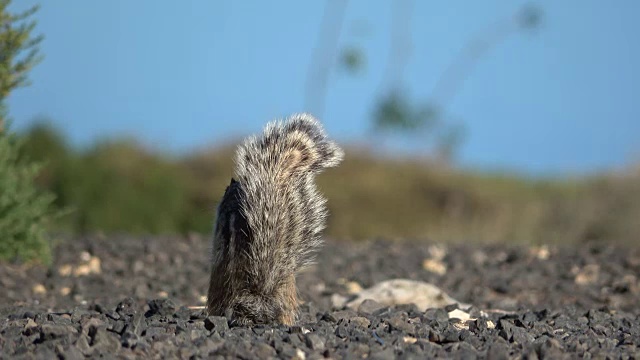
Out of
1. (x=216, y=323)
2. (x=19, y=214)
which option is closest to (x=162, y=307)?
(x=216, y=323)

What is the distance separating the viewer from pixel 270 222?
542cm

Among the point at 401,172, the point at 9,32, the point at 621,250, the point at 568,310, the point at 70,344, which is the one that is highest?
the point at 401,172

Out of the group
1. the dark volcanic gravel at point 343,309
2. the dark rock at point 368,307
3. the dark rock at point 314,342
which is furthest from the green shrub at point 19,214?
the dark rock at point 314,342

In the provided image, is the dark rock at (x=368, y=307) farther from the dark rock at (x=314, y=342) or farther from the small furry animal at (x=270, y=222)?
the dark rock at (x=314, y=342)

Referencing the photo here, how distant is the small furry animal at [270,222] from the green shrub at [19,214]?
392cm

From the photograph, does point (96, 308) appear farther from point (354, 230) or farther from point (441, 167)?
point (441, 167)

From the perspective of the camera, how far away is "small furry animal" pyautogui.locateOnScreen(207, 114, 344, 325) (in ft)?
17.8

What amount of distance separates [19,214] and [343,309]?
371 centimetres

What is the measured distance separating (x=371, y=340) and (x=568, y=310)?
2.77 metres

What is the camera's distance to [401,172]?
24625 millimetres

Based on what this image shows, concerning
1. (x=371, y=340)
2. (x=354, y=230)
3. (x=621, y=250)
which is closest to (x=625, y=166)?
(x=354, y=230)

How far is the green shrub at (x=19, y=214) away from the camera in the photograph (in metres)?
8.95

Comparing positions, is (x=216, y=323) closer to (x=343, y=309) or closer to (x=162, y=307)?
(x=162, y=307)

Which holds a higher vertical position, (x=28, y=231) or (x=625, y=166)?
(x=625, y=166)
